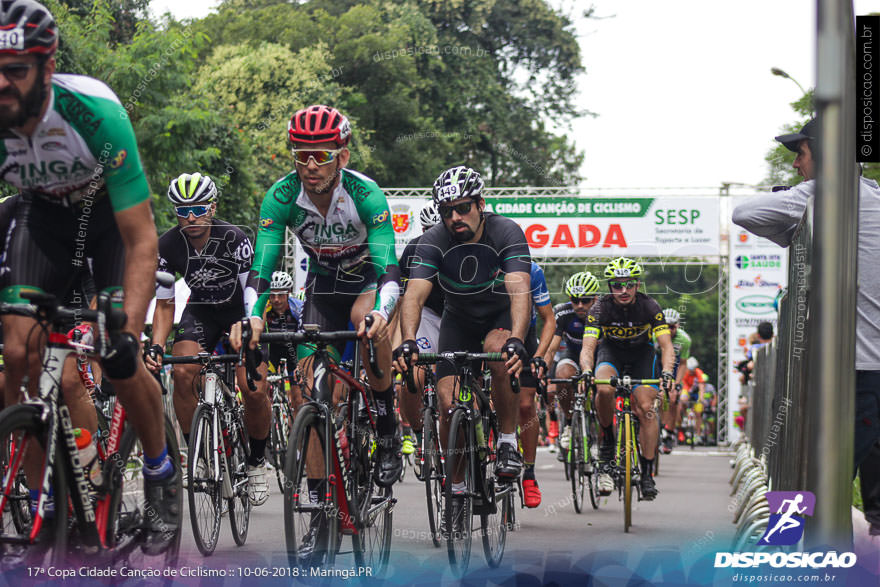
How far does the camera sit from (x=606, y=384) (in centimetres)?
1087

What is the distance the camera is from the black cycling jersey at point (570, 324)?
1337 centimetres

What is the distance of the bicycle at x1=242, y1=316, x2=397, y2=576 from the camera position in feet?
17.7

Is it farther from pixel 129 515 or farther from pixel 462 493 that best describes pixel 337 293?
pixel 129 515

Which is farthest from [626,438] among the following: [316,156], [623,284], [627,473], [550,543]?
[316,156]

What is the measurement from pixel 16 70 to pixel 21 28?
0.15 metres

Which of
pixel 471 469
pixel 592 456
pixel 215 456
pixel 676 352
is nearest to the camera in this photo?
pixel 471 469

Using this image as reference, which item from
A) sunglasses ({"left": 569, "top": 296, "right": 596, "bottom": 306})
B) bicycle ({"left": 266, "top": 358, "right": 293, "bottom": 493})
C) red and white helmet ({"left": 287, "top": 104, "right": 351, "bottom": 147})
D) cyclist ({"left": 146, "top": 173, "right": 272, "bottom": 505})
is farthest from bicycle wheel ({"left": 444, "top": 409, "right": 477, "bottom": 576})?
sunglasses ({"left": 569, "top": 296, "right": 596, "bottom": 306})

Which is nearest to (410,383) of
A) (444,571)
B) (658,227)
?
(444,571)

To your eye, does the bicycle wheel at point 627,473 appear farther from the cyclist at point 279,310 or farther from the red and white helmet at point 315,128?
the red and white helmet at point 315,128

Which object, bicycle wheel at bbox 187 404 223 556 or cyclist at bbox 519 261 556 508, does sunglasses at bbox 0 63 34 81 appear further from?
cyclist at bbox 519 261 556 508

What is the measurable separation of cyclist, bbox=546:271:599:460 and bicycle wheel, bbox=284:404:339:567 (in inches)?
282

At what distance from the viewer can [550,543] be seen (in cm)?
816

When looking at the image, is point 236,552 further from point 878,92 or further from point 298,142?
point 878,92

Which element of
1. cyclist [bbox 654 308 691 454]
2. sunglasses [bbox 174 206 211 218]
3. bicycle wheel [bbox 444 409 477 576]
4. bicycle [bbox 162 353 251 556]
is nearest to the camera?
bicycle wheel [bbox 444 409 477 576]
